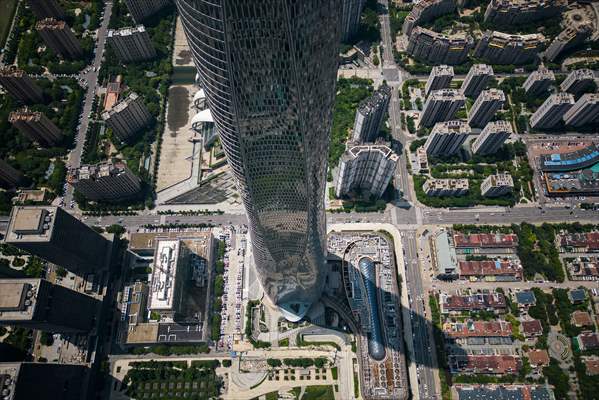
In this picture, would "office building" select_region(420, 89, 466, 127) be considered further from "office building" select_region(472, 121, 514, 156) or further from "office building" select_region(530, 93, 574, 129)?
"office building" select_region(530, 93, 574, 129)

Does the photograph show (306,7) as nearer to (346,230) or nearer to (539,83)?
(346,230)

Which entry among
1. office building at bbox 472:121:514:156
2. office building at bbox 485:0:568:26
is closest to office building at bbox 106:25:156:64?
office building at bbox 472:121:514:156

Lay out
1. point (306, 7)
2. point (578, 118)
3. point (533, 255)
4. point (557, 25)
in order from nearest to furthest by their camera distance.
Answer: point (306, 7)
point (533, 255)
point (578, 118)
point (557, 25)

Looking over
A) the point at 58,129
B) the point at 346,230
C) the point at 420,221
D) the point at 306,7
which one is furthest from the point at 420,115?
the point at 58,129

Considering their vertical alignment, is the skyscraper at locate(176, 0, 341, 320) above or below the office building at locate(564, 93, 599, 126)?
below

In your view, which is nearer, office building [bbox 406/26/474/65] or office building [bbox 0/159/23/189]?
office building [bbox 0/159/23/189]

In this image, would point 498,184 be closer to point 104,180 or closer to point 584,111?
point 584,111
